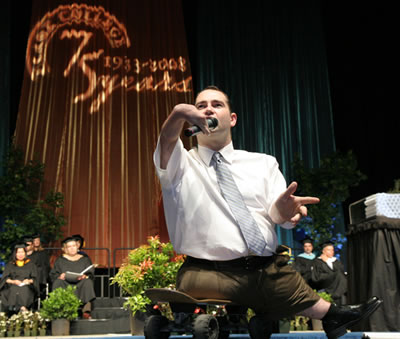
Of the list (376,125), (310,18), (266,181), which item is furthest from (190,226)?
(310,18)

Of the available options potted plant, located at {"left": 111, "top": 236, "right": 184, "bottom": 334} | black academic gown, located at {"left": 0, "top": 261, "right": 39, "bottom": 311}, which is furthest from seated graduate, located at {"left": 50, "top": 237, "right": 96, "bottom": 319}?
potted plant, located at {"left": 111, "top": 236, "right": 184, "bottom": 334}

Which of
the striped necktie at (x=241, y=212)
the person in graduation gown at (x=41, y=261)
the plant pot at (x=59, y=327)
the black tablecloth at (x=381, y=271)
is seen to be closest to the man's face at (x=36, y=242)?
the person in graduation gown at (x=41, y=261)

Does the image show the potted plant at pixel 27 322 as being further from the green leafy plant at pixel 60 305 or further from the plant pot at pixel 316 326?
the plant pot at pixel 316 326

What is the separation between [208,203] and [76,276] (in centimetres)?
603

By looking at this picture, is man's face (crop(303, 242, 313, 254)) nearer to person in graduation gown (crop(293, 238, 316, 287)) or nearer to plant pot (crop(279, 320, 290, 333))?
person in graduation gown (crop(293, 238, 316, 287))

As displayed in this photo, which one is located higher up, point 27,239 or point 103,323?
point 27,239

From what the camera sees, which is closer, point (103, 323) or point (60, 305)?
point (60, 305)

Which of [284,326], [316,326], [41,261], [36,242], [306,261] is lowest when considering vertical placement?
[316,326]

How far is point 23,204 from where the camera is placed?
30.1 feet

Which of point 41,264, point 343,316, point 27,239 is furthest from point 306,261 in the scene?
point 343,316

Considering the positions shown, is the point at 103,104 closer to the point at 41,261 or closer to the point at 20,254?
the point at 41,261

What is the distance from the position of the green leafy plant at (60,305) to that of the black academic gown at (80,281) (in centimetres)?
100

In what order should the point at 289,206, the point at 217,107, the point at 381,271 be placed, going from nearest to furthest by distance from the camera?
1. the point at 289,206
2. the point at 217,107
3. the point at 381,271

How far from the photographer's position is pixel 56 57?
1027 cm
